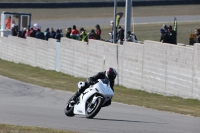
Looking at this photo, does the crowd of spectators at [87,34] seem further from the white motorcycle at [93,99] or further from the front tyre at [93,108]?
the front tyre at [93,108]

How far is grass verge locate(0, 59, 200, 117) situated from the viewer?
17339 millimetres

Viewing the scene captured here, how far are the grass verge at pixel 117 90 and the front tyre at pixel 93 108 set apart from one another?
3.53m

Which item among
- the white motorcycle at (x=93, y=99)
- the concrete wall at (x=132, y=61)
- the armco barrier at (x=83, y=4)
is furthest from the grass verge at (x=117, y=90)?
the armco barrier at (x=83, y=4)

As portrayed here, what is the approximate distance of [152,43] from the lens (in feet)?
69.7

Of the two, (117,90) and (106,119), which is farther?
(117,90)

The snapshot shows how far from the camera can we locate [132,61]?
74.2ft

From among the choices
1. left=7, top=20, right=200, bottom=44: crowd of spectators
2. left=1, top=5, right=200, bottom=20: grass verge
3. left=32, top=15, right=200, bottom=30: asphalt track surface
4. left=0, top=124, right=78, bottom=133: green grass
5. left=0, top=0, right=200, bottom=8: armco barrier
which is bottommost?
left=0, top=124, right=78, bottom=133: green grass

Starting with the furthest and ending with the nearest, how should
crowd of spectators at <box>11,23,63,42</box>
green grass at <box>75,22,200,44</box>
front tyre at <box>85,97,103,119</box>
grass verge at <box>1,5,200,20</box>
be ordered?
grass verge at <box>1,5,200,20</box> < green grass at <box>75,22,200,44</box> < crowd of spectators at <box>11,23,63,42</box> < front tyre at <box>85,97,103,119</box>

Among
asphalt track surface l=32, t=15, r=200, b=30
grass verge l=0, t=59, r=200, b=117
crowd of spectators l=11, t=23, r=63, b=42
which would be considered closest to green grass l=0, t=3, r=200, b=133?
grass verge l=0, t=59, r=200, b=117

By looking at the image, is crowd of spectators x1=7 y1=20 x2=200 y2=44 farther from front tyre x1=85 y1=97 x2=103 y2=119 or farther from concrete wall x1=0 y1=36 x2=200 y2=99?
front tyre x1=85 y1=97 x2=103 y2=119

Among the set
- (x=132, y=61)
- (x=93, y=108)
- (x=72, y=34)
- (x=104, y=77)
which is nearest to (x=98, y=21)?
(x=72, y=34)

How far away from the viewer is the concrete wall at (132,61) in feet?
63.5

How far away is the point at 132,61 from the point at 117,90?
1.36 metres

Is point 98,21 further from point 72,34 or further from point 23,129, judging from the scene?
point 23,129
